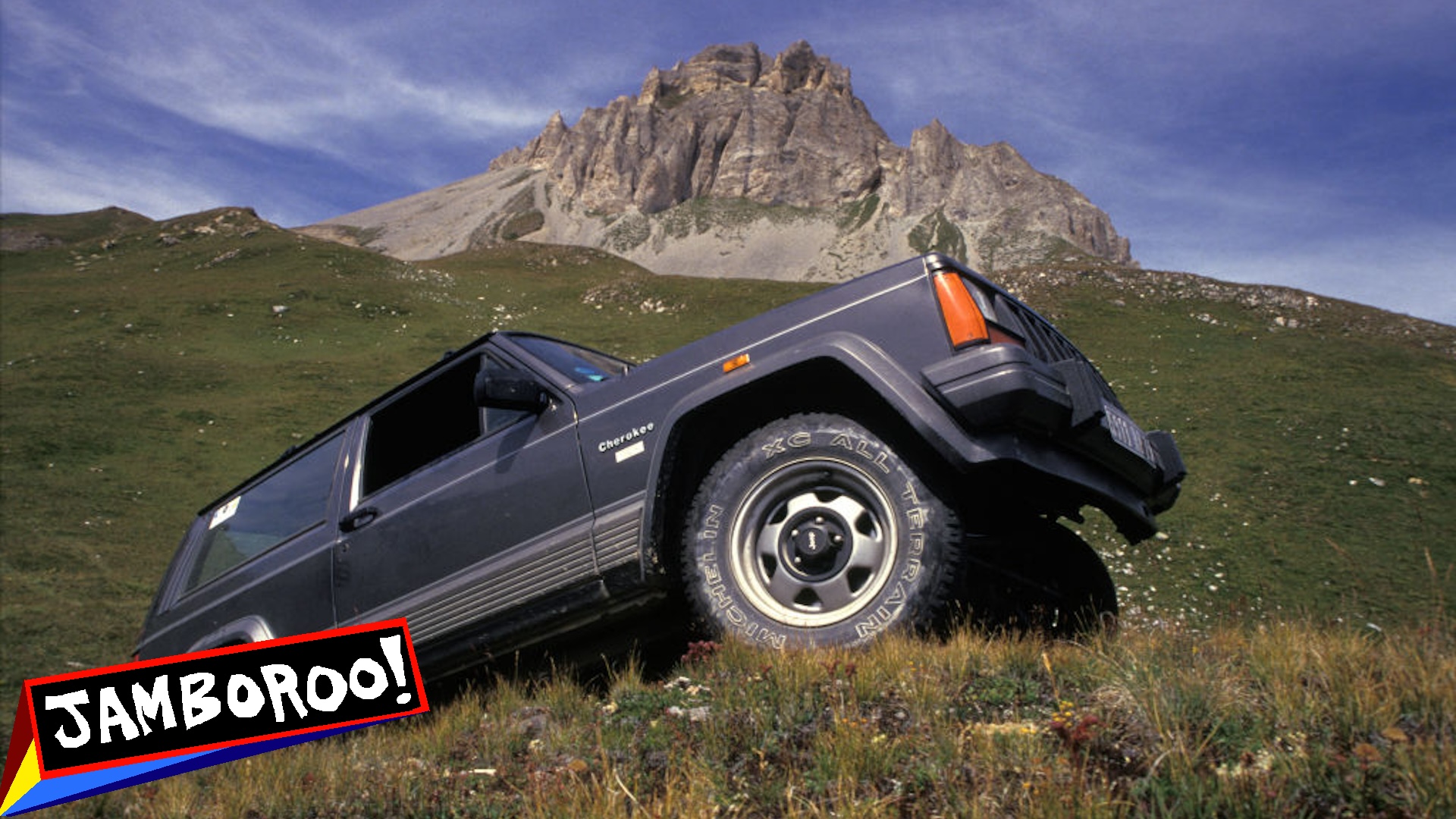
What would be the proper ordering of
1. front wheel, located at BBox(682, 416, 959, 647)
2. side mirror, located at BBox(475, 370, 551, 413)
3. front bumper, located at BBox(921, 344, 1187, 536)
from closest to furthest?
front bumper, located at BBox(921, 344, 1187, 536), front wheel, located at BBox(682, 416, 959, 647), side mirror, located at BBox(475, 370, 551, 413)

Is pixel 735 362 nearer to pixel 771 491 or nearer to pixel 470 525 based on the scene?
pixel 771 491

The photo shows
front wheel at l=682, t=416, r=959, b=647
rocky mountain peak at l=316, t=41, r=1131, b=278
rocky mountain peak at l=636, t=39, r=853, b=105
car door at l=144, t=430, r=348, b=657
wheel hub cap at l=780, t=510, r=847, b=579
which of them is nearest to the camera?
front wheel at l=682, t=416, r=959, b=647

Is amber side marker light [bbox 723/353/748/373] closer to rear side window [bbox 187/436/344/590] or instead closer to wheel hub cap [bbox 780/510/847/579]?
wheel hub cap [bbox 780/510/847/579]

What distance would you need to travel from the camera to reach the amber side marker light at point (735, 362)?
367cm

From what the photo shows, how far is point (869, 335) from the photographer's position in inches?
137

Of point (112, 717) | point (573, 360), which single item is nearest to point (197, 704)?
point (112, 717)

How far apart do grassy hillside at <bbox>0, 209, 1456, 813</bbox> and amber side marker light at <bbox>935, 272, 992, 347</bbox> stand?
119 cm

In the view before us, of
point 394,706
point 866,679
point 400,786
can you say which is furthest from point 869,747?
point 394,706

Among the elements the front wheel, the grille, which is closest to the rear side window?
the front wheel

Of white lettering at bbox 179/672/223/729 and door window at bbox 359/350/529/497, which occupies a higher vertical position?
door window at bbox 359/350/529/497

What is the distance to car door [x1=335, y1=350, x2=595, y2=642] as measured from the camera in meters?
3.82

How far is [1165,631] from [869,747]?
2.05 m

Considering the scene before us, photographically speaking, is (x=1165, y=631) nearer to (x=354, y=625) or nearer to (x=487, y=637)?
(x=487, y=637)

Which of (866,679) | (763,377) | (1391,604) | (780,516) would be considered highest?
(763,377)
